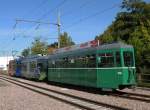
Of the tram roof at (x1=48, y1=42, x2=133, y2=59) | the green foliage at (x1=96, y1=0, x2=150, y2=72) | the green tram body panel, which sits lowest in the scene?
the green tram body panel

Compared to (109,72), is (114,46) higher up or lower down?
higher up

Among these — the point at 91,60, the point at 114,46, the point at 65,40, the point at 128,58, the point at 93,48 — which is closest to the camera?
the point at 114,46

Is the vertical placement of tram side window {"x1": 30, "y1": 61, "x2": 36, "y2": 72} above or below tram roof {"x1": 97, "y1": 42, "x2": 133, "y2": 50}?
below

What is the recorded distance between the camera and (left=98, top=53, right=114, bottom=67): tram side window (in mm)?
21844

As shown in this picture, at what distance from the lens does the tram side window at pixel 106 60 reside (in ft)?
71.7

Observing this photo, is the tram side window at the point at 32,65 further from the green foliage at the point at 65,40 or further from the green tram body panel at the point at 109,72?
the green foliage at the point at 65,40

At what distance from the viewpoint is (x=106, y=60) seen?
22.2 metres

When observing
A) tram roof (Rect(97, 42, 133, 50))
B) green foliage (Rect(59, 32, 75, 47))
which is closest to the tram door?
tram roof (Rect(97, 42, 133, 50))

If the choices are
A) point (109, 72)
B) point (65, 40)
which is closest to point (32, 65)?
point (109, 72)

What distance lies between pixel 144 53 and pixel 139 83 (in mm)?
7910

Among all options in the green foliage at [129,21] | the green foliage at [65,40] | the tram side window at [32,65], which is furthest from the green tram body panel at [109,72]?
the green foliage at [65,40]

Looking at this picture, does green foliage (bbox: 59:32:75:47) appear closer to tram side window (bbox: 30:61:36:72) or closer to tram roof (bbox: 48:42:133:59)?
tram side window (bbox: 30:61:36:72)

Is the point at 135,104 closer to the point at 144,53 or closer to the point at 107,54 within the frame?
the point at 107,54

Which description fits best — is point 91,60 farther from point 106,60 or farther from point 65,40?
point 65,40
